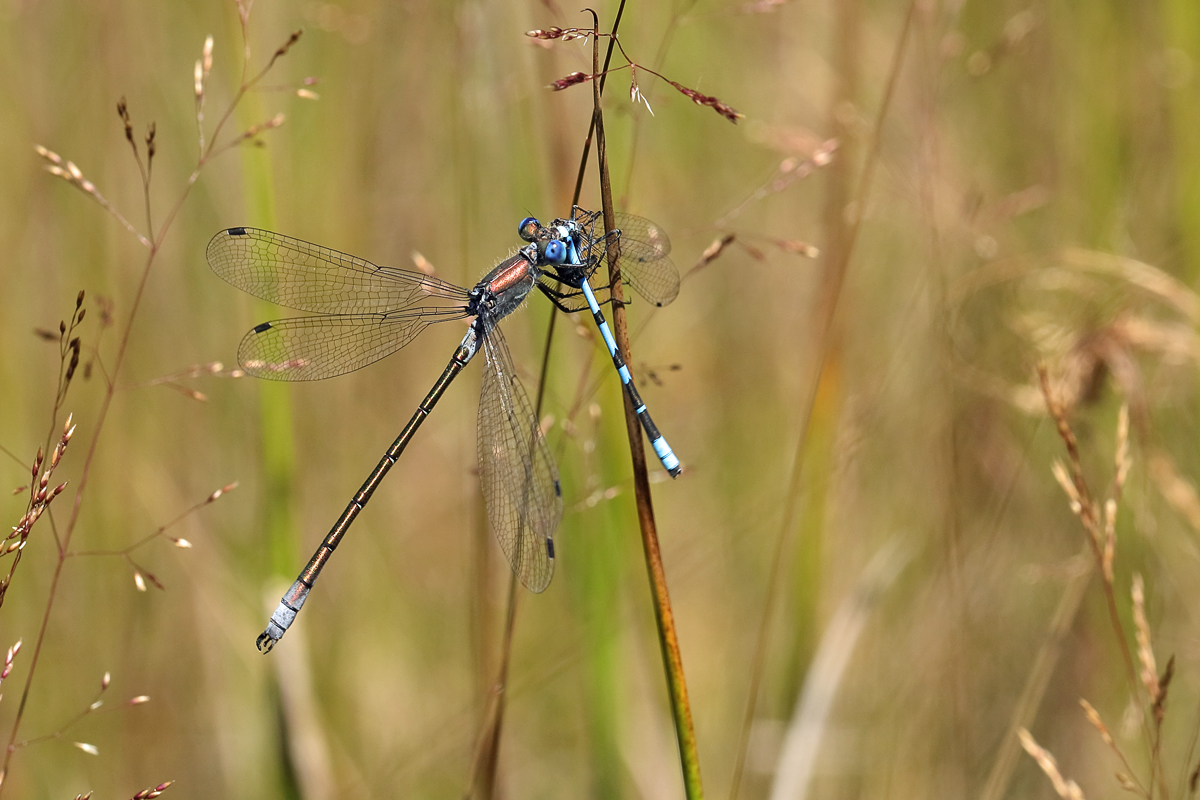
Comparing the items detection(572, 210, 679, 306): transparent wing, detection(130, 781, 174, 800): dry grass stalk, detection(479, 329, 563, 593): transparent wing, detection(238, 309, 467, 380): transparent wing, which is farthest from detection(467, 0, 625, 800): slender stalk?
detection(238, 309, 467, 380): transparent wing

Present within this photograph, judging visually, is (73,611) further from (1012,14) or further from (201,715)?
(1012,14)

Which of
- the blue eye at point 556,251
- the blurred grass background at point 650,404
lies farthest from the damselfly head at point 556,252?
the blurred grass background at point 650,404

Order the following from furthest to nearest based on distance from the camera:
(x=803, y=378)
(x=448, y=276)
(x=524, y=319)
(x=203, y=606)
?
(x=448, y=276)
(x=524, y=319)
(x=803, y=378)
(x=203, y=606)

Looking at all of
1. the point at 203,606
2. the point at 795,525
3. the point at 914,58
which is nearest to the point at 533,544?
the point at 795,525

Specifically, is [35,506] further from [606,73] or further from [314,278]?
[314,278]

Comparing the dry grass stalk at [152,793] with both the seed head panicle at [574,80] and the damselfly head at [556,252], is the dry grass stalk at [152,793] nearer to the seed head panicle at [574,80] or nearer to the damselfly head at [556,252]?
the seed head panicle at [574,80]

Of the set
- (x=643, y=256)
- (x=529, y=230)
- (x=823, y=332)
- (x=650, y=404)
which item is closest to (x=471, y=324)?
(x=529, y=230)
